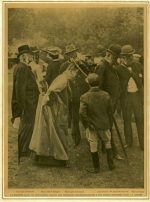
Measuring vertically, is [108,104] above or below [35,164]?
above

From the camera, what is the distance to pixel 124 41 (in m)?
5.80

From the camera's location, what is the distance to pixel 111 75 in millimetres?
5777

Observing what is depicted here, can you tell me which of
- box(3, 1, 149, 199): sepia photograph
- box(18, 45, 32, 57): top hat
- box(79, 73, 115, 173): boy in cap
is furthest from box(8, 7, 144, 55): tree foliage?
box(79, 73, 115, 173): boy in cap

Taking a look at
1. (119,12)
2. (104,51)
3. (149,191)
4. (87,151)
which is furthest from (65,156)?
(119,12)

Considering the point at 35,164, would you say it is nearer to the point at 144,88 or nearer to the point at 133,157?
the point at 133,157

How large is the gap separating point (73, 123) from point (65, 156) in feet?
1.99

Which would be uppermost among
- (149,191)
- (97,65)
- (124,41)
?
(124,41)

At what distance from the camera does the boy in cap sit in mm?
5641

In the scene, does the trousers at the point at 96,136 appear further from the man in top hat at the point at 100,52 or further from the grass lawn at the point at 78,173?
the man in top hat at the point at 100,52

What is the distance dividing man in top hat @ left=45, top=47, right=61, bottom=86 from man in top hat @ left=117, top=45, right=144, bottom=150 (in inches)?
44.4

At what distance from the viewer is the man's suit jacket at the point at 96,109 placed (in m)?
5.65

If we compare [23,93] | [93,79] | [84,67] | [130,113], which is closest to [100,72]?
[93,79]

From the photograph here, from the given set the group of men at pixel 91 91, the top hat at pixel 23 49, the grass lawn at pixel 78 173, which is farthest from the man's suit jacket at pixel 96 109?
the top hat at pixel 23 49

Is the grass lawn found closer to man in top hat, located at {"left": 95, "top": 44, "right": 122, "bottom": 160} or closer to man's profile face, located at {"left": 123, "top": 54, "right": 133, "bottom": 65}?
man in top hat, located at {"left": 95, "top": 44, "right": 122, "bottom": 160}
